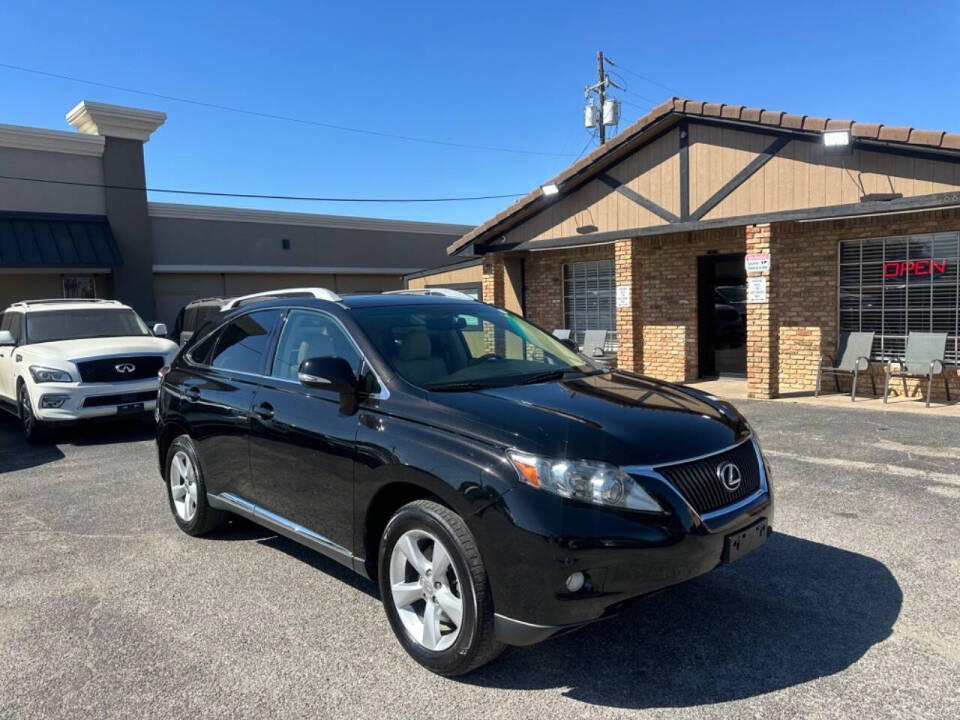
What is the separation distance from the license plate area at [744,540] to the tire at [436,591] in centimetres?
106

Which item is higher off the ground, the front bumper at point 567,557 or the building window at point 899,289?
the building window at point 899,289

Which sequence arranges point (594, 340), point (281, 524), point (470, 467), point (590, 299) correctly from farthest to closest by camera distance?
point (590, 299) < point (594, 340) < point (281, 524) < point (470, 467)

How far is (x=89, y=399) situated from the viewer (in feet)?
30.1

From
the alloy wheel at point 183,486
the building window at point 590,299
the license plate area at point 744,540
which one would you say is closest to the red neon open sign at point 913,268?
the building window at point 590,299

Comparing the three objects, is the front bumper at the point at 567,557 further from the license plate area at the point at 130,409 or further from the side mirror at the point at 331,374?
the license plate area at the point at 130,409

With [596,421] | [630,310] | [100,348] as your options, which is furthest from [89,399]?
[630,310]

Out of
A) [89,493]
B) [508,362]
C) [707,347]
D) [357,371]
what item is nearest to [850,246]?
[707,347]

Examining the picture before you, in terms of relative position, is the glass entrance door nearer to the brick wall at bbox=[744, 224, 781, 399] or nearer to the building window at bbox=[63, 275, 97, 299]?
the brick wall at bbox=[744, 224, 781, 399]

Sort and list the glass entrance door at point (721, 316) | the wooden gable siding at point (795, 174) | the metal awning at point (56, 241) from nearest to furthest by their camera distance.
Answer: the wooden gable siding at point (795, 174), the glass entrance door at point (721, 316), the metal awning at point (56, 241)

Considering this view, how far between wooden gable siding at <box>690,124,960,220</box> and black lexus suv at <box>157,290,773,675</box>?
718cm

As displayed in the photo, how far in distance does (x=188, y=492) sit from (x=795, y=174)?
9268 mm

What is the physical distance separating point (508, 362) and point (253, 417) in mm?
1593

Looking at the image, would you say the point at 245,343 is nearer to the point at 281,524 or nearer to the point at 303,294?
the point at 303,294

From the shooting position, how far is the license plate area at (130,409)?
30.6 feet
